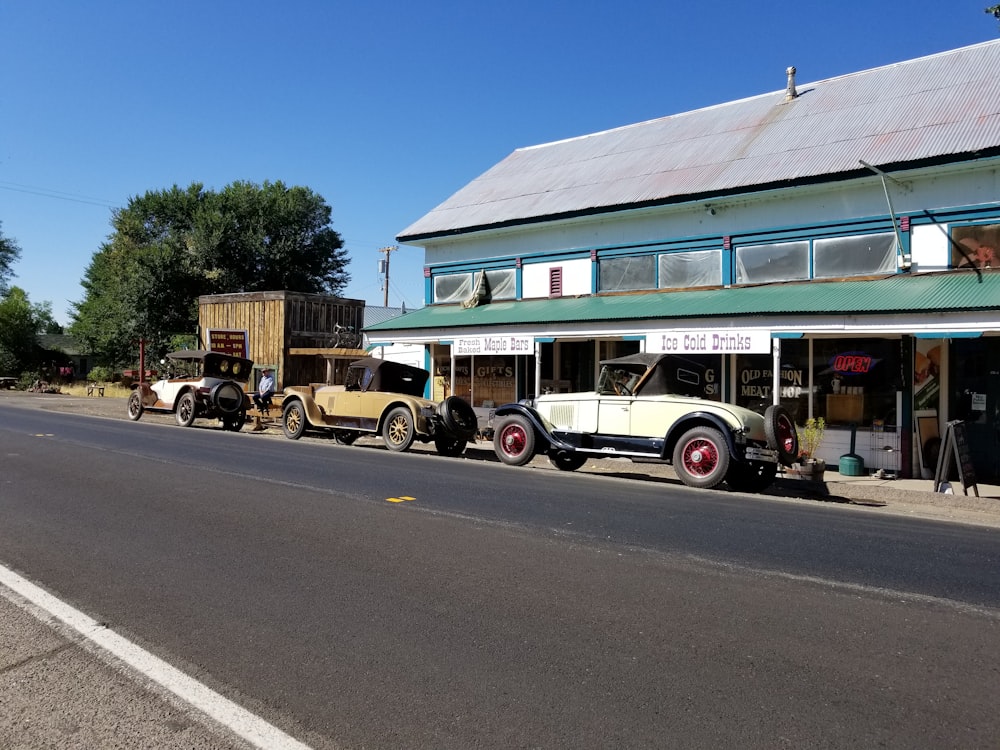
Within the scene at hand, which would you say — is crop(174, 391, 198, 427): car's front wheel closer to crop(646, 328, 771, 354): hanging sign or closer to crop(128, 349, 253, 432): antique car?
crop(128, 349, 253, 432): antique car

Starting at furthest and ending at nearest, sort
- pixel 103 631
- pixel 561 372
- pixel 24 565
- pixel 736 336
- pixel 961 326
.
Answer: pixel 561 372 < pixel 736 336 < pixel 961 326 < pixel 24 565 < pixel 103 631

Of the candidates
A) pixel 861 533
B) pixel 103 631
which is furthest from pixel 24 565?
pixel 861 533

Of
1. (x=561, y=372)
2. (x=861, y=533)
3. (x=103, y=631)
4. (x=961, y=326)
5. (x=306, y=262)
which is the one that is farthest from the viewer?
(x=306, y=262)

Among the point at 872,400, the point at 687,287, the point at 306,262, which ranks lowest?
the point at 872,400

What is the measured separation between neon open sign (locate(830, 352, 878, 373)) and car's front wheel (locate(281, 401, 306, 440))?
37.4 feet

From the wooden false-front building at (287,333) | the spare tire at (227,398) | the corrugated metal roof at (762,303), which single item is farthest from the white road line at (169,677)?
the wooden false-front building at (287,333)

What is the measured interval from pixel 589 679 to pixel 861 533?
5.16 m

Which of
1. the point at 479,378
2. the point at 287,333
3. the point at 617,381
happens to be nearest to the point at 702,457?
the point at 617,381

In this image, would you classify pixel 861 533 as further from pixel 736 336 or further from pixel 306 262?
pixel 306 262

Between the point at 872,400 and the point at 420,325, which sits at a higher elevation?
the point at 420,325

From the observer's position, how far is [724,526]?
827 centimetres

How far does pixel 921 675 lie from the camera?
418 centimetres

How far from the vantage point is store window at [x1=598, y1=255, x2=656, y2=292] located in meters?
18.5

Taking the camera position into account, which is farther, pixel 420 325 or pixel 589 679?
pixel 420 325
